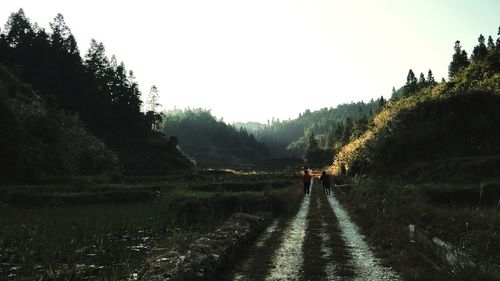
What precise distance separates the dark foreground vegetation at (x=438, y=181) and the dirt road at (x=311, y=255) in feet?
2.75

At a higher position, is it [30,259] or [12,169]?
[12,169]

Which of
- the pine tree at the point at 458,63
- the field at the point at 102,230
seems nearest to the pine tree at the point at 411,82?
the pine tree at the point at 458,63

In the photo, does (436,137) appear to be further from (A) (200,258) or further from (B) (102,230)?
(A) (200,258)

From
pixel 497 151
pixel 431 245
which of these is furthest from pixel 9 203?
pixel 497 151

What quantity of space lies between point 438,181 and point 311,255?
36387mm

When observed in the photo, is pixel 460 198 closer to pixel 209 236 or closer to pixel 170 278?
pixel 209 236

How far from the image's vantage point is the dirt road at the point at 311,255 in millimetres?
13195

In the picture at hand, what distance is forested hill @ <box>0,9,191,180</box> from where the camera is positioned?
99.1 metres

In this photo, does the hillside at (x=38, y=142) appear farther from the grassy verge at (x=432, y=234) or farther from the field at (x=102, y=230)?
the grassy verge at (x=432, y=234)

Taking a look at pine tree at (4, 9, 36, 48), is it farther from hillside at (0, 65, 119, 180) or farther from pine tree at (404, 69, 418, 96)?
pine tree at (404, 69, 418, 96)

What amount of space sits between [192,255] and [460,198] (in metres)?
24.9

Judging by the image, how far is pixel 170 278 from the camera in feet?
37.3

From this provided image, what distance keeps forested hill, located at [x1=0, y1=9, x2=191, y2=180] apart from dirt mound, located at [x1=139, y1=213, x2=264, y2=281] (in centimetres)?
7809

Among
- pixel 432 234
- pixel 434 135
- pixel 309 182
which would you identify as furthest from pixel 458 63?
pixel 432 234
